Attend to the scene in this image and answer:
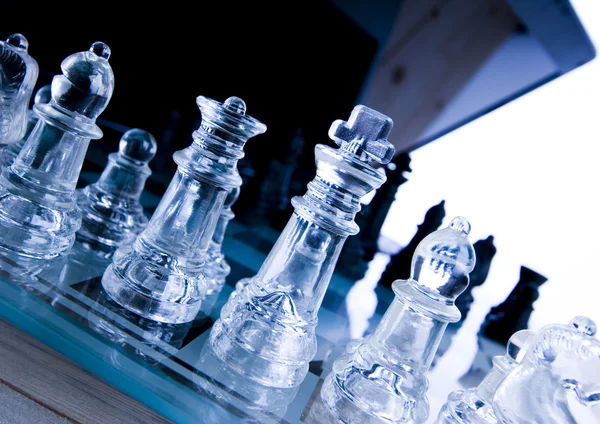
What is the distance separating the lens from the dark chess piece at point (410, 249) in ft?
3.43

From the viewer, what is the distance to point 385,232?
107 cm

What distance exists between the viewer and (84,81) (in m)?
0.58

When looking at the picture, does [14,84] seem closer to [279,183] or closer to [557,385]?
[279,183]

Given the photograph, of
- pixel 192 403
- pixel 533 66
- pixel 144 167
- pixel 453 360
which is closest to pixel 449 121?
pixel 533 66

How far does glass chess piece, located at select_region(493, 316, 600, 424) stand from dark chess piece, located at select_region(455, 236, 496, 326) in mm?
576

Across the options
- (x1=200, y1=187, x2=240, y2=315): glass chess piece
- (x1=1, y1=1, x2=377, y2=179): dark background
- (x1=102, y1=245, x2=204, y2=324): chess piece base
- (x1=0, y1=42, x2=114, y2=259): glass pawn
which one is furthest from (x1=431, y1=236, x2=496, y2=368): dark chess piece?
(x1=0, y1=42, x2=114, y2=259): glass pawn

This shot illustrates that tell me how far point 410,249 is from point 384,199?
0.13 meters

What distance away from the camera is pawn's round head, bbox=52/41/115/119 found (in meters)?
0.58

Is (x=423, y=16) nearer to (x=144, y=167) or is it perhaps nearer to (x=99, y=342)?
(x=144, y=167)

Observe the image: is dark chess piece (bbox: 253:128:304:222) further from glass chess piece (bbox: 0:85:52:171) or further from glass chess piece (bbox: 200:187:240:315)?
glass chess piece (bbox: 0:85:52:171)

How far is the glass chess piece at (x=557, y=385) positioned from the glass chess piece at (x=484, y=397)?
62 mm

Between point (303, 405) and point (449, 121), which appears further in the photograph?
A: point (449, 121)

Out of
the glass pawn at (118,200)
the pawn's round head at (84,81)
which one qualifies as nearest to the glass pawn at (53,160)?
the pawn's round head at (84,81)

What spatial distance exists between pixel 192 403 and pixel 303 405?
14 cm
